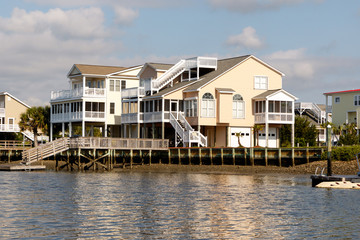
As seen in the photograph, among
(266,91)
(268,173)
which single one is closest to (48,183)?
(268,173)

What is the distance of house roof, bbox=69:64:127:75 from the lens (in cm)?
7832

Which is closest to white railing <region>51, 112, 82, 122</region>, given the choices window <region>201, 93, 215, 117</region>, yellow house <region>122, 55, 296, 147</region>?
yellow house <region>122, 55, 296, 147</region>

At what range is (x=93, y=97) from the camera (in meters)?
76.4

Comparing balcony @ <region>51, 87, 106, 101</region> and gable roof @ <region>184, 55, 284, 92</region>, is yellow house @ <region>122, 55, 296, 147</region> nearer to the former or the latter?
gable roof @ <region>184, 55, 284, 92</region>

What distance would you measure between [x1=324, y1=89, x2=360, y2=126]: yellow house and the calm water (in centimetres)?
3668

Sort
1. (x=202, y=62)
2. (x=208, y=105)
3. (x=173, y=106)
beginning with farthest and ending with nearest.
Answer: (x=202, y=62) → (x=173, y=106) → (x=208, y=105)

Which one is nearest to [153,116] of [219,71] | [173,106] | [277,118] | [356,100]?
[173,106]

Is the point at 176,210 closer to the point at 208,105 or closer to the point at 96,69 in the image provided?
the point at 208,105

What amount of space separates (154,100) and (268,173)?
1905 cm

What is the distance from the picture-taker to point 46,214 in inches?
1070

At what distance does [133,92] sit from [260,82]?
46.4 feet

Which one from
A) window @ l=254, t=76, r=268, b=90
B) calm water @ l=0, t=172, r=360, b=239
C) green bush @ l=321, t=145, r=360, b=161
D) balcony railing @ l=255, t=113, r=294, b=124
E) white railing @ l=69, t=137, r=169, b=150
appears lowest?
calm water @ l=0, t=172, r=360, b=239

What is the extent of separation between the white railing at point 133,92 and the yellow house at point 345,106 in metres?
25.5

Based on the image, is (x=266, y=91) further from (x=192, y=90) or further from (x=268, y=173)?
(x=268, y=173)
